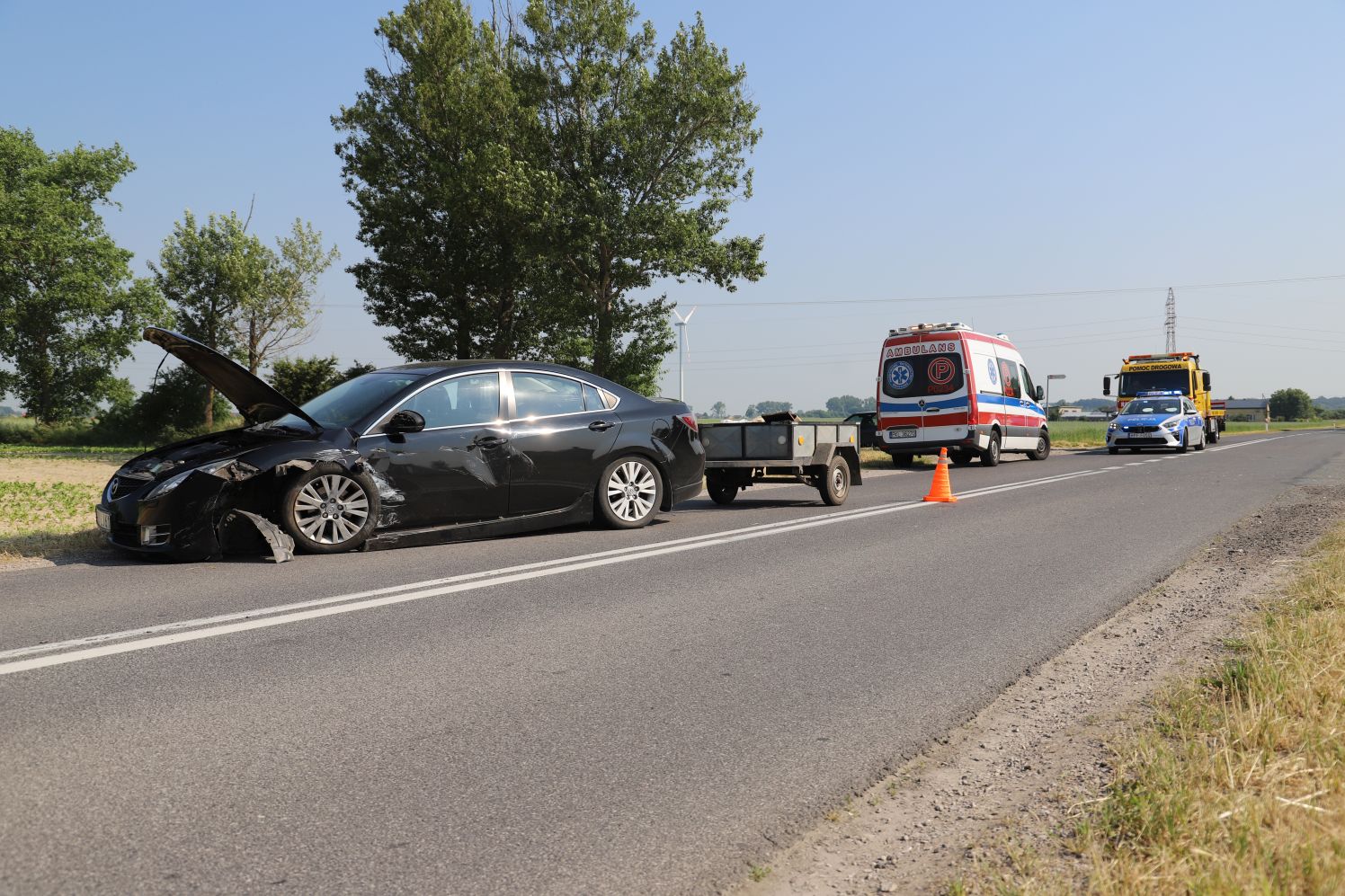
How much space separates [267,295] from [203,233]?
582 cm

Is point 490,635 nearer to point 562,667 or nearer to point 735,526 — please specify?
point 562,667

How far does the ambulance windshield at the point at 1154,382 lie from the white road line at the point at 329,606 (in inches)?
1151

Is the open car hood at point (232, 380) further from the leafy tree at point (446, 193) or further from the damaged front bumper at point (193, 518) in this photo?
the leafy tree at point (446, 193)

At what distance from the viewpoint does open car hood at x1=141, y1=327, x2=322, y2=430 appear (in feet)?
27.5

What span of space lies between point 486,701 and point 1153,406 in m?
32.3

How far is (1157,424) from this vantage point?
31.0 m

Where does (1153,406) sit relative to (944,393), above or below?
below

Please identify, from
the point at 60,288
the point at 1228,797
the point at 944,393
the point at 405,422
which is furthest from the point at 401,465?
the point at 60,288

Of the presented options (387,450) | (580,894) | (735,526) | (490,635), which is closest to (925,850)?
(580,894)

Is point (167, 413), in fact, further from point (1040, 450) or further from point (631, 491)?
point (631, 491)

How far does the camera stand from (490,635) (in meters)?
5.58

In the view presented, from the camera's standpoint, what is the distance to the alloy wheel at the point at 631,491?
407 inches

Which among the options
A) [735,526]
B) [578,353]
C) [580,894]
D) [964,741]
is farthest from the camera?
[578,353]

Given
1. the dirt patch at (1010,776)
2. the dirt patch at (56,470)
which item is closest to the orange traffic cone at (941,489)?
the dirt patch at (1010,776)
